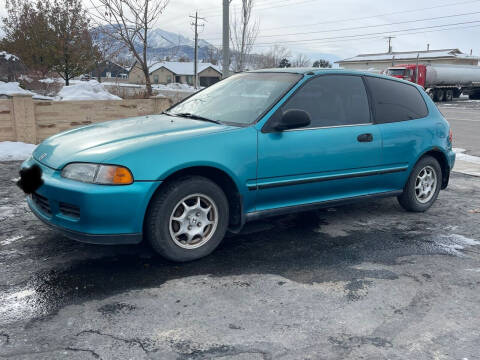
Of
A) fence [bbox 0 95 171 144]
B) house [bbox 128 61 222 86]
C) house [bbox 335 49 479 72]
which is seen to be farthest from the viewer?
house [bbox 128 61 222 86]

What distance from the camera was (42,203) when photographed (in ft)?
11.8

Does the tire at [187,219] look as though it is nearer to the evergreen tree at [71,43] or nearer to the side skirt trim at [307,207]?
the side skirt trim at [307,207]

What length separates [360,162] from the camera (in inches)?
179

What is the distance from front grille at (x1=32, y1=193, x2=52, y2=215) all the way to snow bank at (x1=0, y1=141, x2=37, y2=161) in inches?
194

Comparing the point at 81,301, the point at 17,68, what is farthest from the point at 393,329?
the point at 17,68

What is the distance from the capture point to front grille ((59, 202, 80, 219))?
10.8ft

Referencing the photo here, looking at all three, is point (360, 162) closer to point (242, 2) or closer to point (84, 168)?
point (84, 168)

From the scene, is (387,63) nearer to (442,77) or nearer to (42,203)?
(442,77)

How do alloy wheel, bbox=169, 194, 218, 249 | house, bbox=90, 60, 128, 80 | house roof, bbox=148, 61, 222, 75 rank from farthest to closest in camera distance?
house roof, bbox=148, 61, 222, 75 < house, bbox=90, 60, 128, 80 < alloy wheel, bbox=169, 194, 218, 249

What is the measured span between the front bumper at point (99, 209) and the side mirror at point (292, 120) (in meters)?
1.23

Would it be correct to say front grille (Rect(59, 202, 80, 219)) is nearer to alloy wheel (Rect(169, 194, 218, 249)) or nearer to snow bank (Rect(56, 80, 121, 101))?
alloy wheel (Rect(169, 194, 218, 249))

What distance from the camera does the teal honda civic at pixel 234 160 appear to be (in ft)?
11.0

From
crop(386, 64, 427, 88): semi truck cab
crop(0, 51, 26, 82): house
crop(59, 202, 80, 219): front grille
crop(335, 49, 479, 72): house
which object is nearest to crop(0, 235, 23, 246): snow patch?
crop(59, 202, 80, 219): front grille

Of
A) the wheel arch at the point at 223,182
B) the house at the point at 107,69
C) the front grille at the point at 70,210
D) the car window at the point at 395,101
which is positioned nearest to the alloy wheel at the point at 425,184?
the car window at the point at 395,101
